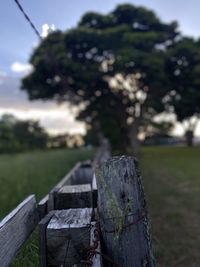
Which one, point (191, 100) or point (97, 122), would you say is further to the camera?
point (97, 122)

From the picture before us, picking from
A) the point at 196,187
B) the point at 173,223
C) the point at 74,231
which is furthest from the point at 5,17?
the point at 196,187

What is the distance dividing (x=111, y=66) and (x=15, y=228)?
20805mm

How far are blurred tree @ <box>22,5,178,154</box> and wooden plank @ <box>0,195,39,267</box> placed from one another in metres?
19.1

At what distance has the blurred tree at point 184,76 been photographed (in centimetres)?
2350

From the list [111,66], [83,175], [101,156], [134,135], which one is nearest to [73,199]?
[83,175]

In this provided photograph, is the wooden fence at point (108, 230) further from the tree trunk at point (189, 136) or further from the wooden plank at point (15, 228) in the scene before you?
the tree trunk at point (189, 136)

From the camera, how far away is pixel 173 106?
2462 cm

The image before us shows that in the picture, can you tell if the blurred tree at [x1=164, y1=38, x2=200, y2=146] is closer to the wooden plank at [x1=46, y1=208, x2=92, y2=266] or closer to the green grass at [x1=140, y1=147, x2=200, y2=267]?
the green grass at [x1=140, y1=147, x2=200, y2=267]

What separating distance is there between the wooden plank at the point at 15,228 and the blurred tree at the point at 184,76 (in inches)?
864

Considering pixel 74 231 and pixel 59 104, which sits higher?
pixel 59 104

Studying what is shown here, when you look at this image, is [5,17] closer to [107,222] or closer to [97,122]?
[107,222]

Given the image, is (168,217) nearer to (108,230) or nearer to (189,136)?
(108,230)

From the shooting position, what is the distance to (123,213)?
6.17ft

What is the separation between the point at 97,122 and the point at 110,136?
9.85 feet
